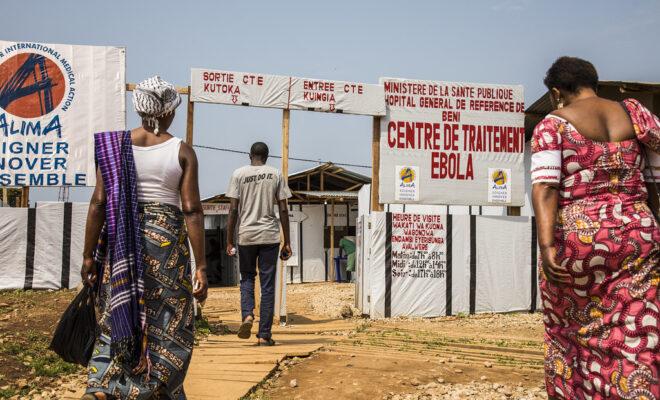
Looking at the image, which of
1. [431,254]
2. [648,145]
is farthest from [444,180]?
[648,145]

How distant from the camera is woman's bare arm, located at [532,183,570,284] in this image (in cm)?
319

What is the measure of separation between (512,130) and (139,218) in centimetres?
799

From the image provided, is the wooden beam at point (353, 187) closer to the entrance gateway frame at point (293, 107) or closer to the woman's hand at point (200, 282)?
the entrance gateway frame at point (293, 107)

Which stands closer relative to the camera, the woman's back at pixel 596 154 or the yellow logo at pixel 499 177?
the woman's back at pixel 596 154

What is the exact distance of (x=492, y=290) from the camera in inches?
412

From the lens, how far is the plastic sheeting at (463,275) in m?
9.94

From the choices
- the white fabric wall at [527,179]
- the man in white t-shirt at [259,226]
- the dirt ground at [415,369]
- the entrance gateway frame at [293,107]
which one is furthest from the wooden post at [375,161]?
the white fabric wall at [527,179]

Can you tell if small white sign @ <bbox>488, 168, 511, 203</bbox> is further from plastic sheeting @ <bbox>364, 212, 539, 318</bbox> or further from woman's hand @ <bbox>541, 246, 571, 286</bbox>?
woman's hand @ <bbox>541, 246, 571, 286</bbox>

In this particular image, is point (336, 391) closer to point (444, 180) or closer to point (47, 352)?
point (47, 352)

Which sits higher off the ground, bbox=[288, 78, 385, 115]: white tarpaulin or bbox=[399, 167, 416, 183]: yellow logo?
bbox=[288, 78, 385, 115]: white tarpaulin

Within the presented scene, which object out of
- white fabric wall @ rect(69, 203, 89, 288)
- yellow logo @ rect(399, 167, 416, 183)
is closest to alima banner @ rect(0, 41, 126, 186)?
white fabric wall @ rect(69, 203, 89, 288)

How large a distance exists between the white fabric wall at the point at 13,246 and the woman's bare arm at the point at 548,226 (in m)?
8.90

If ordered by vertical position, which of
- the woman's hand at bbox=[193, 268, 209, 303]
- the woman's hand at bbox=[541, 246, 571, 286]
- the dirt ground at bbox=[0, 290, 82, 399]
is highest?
the woman's hand at bbox=[541, 246, 571, 286]

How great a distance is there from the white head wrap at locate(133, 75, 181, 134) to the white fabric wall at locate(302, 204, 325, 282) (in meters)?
20.7
